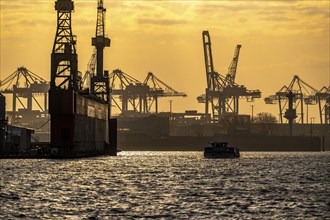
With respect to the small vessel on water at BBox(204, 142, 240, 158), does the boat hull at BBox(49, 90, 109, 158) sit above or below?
above

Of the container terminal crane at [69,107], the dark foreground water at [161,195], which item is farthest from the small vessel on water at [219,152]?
the dark foreground water at [161,195]

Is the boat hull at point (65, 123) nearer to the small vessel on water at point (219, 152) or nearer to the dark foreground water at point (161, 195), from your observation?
the small vessel on water at point (219, 152)

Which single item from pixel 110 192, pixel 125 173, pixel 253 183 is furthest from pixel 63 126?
pixel 110 192

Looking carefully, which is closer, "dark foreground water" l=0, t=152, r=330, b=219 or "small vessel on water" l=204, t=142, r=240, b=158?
"dark foreground water" l=0, t=152, r=330, b=219

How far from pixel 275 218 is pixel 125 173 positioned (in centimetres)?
5528

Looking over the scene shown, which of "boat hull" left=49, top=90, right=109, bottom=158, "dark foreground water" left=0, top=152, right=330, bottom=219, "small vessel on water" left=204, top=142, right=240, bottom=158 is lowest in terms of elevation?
"dark foreground water" left=0, top=152, right=330, bottom=219

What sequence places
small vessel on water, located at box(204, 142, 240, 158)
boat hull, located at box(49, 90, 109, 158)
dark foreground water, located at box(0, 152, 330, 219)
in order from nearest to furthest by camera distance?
dark foreground water, located at box(0, 152, 330, 219)
boat hull, located at box(49, 90, 109, 158)
small vessel on water, located at box(204, 142, 240, 158)

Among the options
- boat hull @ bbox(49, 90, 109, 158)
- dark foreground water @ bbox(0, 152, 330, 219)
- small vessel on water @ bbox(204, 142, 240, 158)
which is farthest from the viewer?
small vessel on water @ bbox(204, 142, 240, 158)

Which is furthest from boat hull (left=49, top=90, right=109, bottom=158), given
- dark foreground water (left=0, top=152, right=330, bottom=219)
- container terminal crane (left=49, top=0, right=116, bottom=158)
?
dark foreground water (left=0, top=152, right=330, bottom=219)

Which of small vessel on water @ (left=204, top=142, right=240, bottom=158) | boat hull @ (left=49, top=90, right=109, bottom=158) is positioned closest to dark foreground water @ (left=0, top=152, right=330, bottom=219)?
boat hull @ (left=49, top=90, right=109, bottom=158)

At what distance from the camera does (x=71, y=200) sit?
250 ft

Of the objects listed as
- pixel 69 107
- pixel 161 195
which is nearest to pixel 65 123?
pixel 69 107

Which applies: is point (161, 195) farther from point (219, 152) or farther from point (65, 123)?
point (219, 152)

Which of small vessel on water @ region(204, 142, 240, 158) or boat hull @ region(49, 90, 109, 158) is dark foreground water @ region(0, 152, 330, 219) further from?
small vessel on water @ region(204, 142, 240, 158)
